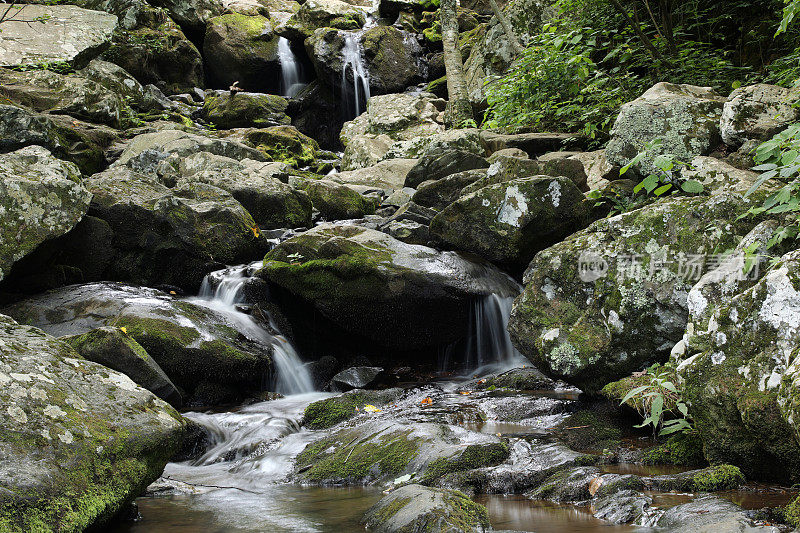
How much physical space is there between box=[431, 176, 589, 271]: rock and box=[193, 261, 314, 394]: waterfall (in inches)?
105

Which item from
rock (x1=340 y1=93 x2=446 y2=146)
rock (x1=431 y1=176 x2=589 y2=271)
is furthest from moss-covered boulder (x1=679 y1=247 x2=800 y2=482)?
rock (x1=340 y1=93 x2=446 y2=146)

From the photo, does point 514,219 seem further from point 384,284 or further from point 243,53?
point 243,53

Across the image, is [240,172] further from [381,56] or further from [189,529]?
[381,56]

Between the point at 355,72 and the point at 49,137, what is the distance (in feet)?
37.1

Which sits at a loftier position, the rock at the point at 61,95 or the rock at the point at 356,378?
the rock at the point at 61,95

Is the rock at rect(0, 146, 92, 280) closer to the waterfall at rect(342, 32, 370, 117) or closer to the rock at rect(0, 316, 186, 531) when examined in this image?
the rock at rect(0, 316, 186, 531)

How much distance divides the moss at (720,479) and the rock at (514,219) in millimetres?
4361

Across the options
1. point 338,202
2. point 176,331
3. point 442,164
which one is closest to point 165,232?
point 176,331

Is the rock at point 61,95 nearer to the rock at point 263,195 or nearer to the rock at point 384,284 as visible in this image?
the rock at point 263,195

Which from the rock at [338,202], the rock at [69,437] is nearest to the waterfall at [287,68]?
the rock at [338,202]

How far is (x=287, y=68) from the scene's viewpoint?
22.7m

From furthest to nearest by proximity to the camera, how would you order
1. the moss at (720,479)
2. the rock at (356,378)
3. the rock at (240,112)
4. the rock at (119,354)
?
the rock at (240,112) → the rock at (356,378) → the rock at (119,354) → the moss at (720,479)

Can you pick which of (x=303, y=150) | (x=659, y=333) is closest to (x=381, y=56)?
(x=303, y=150)

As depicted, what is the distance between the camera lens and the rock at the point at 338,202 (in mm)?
11336
